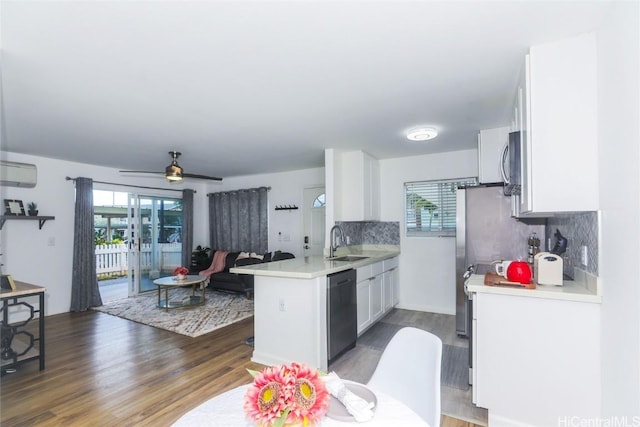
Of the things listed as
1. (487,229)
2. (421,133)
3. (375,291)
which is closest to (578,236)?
(487,229)

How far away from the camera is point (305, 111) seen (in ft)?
9.10

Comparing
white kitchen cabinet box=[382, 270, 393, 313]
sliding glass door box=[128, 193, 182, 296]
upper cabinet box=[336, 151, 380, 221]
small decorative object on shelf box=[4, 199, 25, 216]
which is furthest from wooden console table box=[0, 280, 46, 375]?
white kitchen cabinet box=[382, 270, 393, 313]

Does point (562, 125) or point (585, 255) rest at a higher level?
point (562, 125)

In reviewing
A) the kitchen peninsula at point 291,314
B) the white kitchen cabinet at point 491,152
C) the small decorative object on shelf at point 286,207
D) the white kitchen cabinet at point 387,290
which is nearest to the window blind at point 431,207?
the white kitchen cabinet at point 387,290

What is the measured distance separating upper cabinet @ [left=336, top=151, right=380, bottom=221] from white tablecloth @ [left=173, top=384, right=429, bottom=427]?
316 centimetres

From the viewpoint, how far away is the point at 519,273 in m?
2.07

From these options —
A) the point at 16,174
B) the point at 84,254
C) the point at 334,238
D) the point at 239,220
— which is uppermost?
the point at 16,174

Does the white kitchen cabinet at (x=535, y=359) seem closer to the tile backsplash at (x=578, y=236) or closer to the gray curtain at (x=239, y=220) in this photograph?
the tile backsplash at (x=578, y=236)

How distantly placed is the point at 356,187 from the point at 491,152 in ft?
5.54

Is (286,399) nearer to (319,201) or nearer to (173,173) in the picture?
(173,173)

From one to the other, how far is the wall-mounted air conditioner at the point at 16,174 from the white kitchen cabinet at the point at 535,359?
528 centimetres

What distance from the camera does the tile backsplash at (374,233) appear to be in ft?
15.4

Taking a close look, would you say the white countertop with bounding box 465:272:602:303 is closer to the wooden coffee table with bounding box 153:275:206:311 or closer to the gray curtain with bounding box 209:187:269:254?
the wooden coffee table with bounding box 153:275:206:311

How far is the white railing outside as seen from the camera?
20.1ft
